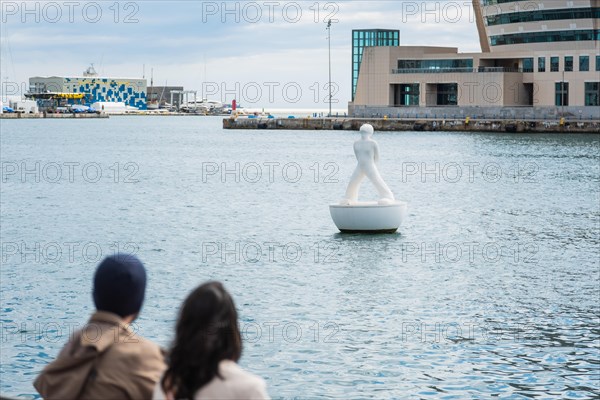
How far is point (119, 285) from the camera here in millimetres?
4664

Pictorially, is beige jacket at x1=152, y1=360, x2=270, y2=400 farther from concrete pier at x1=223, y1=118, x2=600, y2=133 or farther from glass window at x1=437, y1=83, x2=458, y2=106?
glass window at x1=437, y1=83, x2=458, y2=106

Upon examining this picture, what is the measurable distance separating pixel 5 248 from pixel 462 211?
18320 mm

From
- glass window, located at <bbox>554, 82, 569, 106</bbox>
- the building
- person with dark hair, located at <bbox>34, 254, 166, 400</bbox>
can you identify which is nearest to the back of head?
person with dark hair, located at <bbox>34, 254, 166, 400</bbox>

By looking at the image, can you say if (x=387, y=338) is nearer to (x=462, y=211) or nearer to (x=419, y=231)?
(x=419, y=231)

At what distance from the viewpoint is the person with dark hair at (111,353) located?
4676 millimetres

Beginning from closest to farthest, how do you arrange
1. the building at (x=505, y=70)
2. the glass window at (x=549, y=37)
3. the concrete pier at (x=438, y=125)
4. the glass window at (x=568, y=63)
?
the concrete pier at (x=438, y=125) < the building at (x=505, y=70) < the glass window at (x=568, y=63) < the glass window at (x=549, y=37)

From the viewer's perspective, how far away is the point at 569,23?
11131 centimetres

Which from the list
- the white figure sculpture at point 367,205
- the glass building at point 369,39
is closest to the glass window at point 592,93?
the glass building at point 369,39

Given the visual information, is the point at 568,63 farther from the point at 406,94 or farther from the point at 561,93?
the point at 406,94

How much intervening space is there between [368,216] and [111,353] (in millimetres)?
22797

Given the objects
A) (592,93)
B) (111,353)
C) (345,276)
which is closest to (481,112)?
(592,93)

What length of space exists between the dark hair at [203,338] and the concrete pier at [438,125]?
103 meters

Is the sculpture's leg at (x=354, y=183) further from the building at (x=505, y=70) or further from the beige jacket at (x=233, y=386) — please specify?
the building at (x=505, y=70)

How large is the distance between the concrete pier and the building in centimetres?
277
